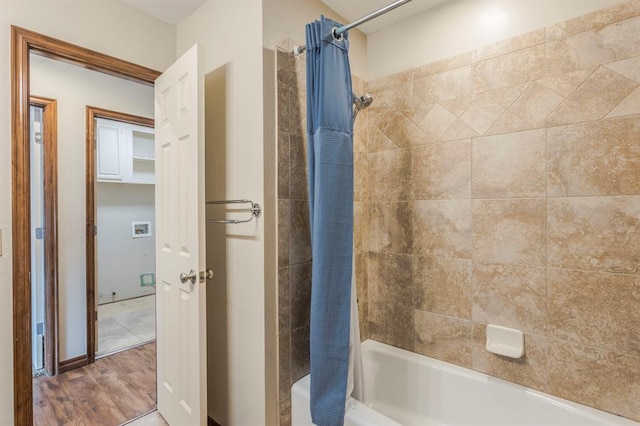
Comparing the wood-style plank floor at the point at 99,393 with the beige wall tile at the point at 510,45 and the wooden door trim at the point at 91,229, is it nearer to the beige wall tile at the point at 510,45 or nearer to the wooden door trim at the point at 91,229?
the wooden door trim at the point at 91,229

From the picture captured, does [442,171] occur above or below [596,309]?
above

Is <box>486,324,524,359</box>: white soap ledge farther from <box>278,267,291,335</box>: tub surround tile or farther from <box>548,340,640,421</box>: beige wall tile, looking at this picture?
<box>278,267,291,335</box>: tub surround tile

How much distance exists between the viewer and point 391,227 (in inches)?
75.9

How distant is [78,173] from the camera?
8.42 feet

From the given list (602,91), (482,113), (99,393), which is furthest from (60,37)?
(602,91)

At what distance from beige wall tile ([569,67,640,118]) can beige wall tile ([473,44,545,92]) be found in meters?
0.18

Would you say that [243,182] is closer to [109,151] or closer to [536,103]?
[536,103]

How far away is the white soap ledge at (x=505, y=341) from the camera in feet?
4.88

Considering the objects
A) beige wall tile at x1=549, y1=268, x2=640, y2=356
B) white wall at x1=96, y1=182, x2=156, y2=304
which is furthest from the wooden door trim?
beige wall tile at x1=549, y1=268, x2=640, y2=356

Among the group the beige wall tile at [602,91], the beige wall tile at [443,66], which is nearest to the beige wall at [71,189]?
the beige wall tile at [443,66]

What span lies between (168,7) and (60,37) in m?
0.57

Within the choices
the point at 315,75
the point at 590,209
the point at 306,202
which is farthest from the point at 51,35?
the point at 590,209

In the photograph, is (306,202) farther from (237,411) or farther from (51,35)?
(51,35)

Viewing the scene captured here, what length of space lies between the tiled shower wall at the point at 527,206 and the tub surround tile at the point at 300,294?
0.58 meters
